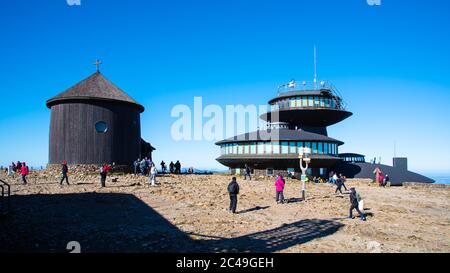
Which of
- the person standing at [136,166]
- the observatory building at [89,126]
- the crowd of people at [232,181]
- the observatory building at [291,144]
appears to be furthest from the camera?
the observatory building at [291,144]

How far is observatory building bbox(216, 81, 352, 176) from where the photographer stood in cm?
4012

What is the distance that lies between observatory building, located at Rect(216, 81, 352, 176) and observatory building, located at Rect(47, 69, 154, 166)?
50.2ft

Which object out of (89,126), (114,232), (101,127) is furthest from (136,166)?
(114,232)

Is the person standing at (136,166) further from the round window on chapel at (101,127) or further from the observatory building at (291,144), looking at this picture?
the observatory building at (291,144)

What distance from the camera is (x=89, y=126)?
3275 centimetres

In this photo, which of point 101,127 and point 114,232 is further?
point 101,127

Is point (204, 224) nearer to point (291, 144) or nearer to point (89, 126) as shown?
point (89, 126)

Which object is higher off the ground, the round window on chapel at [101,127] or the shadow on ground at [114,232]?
the round window on chapel at [101,127]

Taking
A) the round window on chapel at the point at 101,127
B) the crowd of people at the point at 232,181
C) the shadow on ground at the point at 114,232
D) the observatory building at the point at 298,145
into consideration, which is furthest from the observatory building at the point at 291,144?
the shadow on ground at the point at 114,232

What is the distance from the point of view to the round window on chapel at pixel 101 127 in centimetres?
3294

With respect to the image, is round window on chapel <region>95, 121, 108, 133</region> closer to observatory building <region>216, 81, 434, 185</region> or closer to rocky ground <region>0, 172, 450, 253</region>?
rocky ground <region>0, 172, 450, 253</region>

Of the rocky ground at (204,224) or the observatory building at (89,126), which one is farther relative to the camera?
the observatory building at (89,126)

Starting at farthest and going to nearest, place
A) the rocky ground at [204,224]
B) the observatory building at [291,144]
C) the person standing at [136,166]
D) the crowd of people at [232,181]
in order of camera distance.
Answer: the observatory building at [291,144] → the person standing at [136,166] → the crowd of people at [232,181] → the rocky ground at [204,224]

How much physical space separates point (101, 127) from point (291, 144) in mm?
23555
